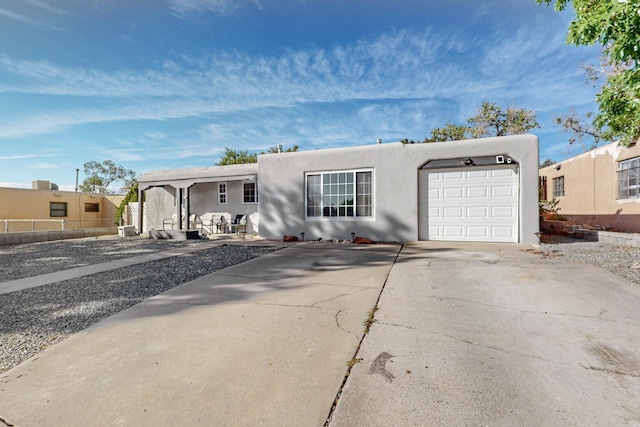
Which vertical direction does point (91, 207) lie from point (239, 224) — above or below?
above

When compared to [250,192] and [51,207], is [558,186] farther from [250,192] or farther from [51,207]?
[51,207]

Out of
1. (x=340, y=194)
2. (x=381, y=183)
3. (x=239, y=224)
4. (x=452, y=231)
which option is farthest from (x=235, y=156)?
(x=452, y=231)

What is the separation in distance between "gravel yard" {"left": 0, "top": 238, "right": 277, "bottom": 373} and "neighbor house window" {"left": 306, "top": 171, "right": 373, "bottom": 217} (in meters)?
3.31

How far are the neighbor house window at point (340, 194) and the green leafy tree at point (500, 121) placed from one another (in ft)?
52.0

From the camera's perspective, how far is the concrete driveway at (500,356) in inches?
72.5

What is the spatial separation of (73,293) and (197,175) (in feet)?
31.5

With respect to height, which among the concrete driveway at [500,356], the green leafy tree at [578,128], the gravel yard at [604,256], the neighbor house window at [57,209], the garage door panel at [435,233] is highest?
the green leafy tree at [578,128]

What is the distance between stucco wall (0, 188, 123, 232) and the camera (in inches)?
657

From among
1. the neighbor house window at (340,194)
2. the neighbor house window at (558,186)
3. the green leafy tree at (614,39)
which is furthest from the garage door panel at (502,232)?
the neighbor house window at (558,186)

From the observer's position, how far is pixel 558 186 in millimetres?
17109

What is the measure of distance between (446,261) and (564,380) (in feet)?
14.5

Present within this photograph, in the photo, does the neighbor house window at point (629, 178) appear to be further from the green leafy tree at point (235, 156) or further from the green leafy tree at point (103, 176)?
the green leafy tree at point (103, 176)

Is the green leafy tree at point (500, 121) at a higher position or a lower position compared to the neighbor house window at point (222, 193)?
higher

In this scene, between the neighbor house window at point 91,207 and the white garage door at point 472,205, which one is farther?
the neighbor house window at point 91,207
